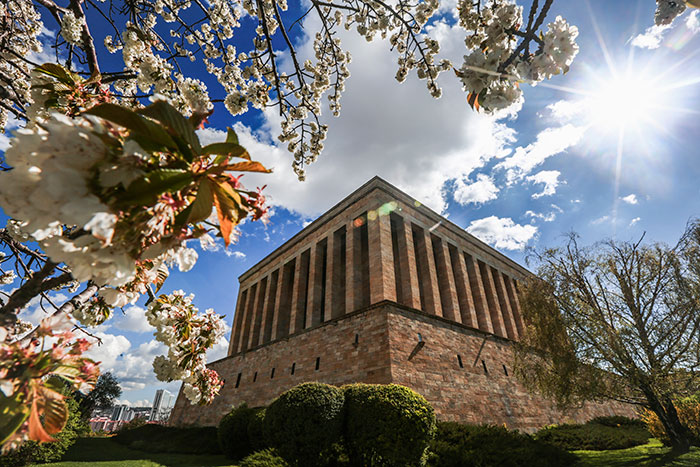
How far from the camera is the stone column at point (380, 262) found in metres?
12.5

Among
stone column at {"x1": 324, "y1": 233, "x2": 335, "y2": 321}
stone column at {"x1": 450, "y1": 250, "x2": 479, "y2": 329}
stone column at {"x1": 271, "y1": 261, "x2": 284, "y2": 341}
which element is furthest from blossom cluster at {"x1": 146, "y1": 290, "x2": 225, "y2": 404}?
stone column at {"x1": 271, "y1": 261, "x2": 284, "y2": 341}

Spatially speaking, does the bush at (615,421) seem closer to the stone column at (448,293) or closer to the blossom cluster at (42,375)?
the stone column at (448,293)

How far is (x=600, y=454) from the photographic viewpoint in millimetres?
10289

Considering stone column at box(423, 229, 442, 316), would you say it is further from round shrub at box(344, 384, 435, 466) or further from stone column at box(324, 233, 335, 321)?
round shrub at box(344, 384, 435, 466)

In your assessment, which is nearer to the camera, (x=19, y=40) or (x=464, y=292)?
(x=19, y=40)

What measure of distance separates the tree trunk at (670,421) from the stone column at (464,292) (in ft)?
23.1

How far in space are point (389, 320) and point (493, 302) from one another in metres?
12.4

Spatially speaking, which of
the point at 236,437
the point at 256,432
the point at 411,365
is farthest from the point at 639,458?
the point at 236,437

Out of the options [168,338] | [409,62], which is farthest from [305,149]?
[168,338]

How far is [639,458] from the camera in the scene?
944 cm

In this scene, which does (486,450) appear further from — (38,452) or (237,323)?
(237,323)

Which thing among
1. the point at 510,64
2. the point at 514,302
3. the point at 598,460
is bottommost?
the point at 598,460

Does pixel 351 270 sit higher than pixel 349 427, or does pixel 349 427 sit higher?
pixel 351 270

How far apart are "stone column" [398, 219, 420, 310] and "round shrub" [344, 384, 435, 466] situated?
6017 millimetres
